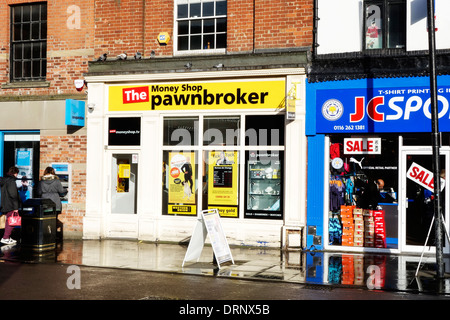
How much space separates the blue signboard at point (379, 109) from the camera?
41.7ft

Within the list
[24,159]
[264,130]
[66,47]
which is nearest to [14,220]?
[24,159]

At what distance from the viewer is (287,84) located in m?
13.7

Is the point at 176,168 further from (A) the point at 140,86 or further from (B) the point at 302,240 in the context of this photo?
(B) the point at 302,240

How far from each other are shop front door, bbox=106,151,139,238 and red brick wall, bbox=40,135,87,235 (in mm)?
807

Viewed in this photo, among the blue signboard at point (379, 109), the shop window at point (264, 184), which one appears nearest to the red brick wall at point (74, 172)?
the shop window at point (264, 184)

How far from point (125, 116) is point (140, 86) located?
0.93 m

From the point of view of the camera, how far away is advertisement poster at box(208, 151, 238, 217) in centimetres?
1427

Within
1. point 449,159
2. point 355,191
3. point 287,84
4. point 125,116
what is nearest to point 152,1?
point 125,116

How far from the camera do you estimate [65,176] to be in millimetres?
15695

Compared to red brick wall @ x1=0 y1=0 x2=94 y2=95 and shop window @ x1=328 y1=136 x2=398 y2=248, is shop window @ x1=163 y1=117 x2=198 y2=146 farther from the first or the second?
shop window @ x1=328 y1=136 x2=398 y2=248

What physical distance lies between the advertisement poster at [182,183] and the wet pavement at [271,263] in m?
1.01

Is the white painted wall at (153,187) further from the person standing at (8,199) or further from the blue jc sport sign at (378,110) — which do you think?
the person standing at (8,199)

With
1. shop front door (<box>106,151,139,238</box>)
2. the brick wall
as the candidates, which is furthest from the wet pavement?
the brick wall
